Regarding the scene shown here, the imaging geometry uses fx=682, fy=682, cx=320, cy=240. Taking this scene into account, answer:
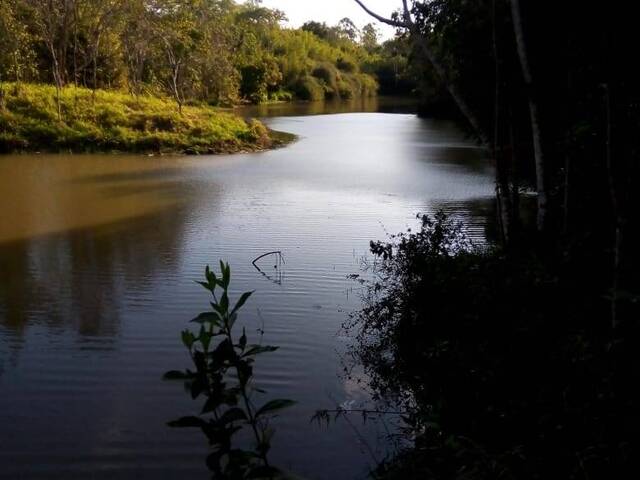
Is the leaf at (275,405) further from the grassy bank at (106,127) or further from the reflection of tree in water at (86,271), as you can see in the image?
the grassy bank at (106,127)

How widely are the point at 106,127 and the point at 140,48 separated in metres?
7.95

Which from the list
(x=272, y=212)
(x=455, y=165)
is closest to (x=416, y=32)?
(x=272, y=212)

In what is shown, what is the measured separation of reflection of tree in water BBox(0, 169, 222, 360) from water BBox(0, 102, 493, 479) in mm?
26

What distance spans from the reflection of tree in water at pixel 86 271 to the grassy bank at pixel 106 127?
9422 millimetres

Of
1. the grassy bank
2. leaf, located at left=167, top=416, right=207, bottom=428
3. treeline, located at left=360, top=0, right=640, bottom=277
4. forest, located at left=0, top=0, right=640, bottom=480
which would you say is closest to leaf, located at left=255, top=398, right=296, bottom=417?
forest, located at left=0, top=0, right=640, bottom=480

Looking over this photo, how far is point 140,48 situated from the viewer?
26.8m

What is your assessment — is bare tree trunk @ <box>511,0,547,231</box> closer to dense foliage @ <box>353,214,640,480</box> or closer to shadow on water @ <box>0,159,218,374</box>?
dense foliage @ <box>353,214,640,480</box>

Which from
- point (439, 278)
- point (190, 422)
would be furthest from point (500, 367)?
point (190, 422)

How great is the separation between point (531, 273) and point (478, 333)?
49 cm

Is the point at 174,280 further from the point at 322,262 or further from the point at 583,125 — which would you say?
the point at 583,125

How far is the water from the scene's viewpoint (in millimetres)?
3982

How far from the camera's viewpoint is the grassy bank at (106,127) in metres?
18.8

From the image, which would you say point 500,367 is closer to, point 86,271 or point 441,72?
point 441,72

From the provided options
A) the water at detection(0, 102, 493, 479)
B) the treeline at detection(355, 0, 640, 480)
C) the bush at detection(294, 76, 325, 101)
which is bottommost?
the water at detection(0, 102, 493, 479)
